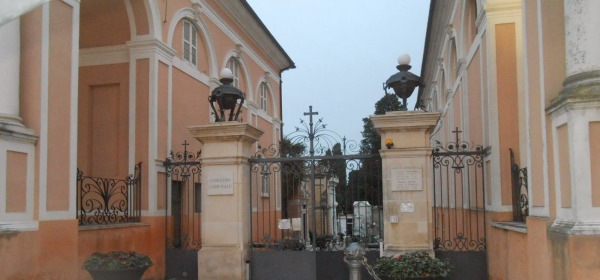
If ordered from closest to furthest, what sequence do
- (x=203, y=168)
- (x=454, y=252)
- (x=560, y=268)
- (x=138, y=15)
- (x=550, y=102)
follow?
(x=560, y=268)
(x=550, y=102)
(x=454, y=252)
(x=203, y=168)
(x=138, y=15)

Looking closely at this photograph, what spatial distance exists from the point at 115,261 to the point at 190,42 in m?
8.30

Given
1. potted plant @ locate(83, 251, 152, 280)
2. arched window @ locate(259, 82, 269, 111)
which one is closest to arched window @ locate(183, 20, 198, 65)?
potted plant @ locate(83, 251, 152, 280)

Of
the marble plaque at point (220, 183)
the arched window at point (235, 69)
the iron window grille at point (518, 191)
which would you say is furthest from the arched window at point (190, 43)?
the iron window grille at point (518, 191)

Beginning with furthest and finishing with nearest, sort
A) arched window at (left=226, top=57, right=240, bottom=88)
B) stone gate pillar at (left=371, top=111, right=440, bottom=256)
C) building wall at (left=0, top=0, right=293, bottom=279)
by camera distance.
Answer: arched window at (left=226, top=57, right=240, bottom=88) → stone gate pillar at (left=371, top=111, right=440, bottom=256) → building wall at (left=0, top=0, right=293, bottom=279)

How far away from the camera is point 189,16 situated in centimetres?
1638

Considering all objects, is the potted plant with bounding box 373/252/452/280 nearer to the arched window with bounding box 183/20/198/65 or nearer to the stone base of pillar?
the stone base of pillar

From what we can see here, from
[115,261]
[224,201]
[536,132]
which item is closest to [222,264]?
[224,201]

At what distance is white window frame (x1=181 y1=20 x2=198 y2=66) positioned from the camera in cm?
1622

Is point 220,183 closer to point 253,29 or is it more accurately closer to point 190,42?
point 190,42

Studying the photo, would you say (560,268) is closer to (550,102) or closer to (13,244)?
(550,102)

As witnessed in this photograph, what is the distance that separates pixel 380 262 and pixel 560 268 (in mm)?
3702

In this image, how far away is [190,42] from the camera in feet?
54.6

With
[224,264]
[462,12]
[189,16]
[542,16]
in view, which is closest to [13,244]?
[224,264]

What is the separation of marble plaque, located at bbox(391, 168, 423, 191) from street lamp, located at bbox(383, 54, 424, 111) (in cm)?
123
